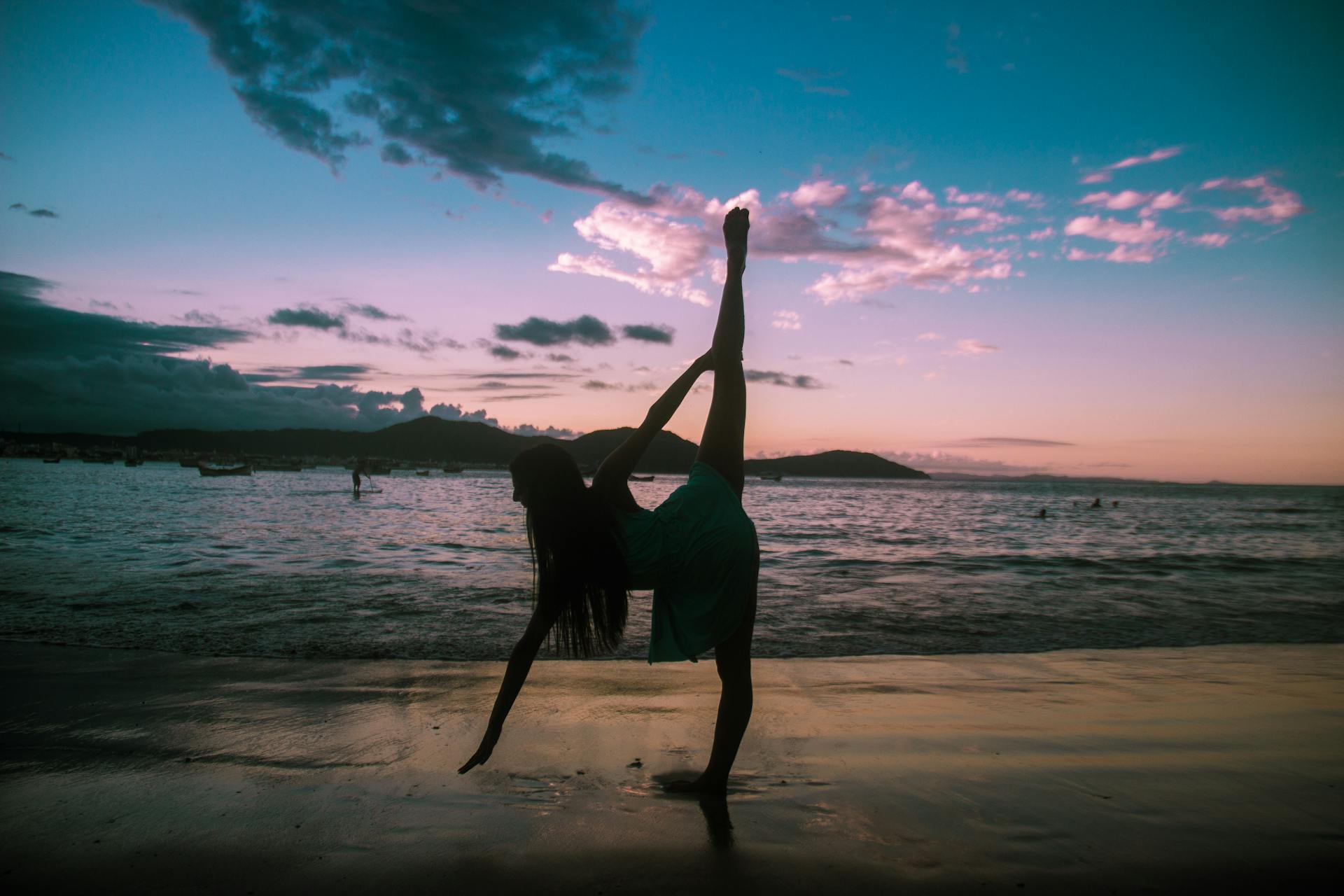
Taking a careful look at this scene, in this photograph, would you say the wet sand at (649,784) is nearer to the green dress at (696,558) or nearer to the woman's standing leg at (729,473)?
the woman's standing leg at (729,473)

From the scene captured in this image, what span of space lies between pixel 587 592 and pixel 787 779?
1452mm

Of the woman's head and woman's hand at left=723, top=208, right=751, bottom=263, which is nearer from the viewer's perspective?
A: the woman's head

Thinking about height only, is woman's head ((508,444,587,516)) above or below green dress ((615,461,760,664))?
above

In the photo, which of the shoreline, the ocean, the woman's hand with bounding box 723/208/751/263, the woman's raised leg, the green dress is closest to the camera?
the green dress

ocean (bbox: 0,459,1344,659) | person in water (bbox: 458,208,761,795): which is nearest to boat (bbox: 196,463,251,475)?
ocean (bbox: 0,459,1344,659)

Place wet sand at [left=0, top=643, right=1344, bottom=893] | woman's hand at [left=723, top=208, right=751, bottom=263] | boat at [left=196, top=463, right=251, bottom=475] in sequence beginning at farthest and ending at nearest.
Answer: boat at [left=196, top=463, right=251, bottom=475]
woman's hand at [left=723, top=208, right=751, bottom=263]
wet sand at [left=0, top=643, right=1344, bottom=893]

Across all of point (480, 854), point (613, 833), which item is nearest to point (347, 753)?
point (480, 854)

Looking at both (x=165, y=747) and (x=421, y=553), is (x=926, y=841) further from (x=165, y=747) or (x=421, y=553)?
(x=421, y=553)

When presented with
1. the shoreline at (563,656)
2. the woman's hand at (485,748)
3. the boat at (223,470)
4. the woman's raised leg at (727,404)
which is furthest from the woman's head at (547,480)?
the boat at (223,470)

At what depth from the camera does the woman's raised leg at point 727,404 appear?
3.17 m

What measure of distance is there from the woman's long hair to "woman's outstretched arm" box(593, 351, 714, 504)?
0.09 meters

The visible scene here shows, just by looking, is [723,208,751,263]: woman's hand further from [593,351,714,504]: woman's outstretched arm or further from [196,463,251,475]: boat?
[196,463,251,475]: boat

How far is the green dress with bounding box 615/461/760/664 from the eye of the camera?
3.01 meters

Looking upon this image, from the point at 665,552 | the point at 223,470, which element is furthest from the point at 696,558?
the point at 223,470
